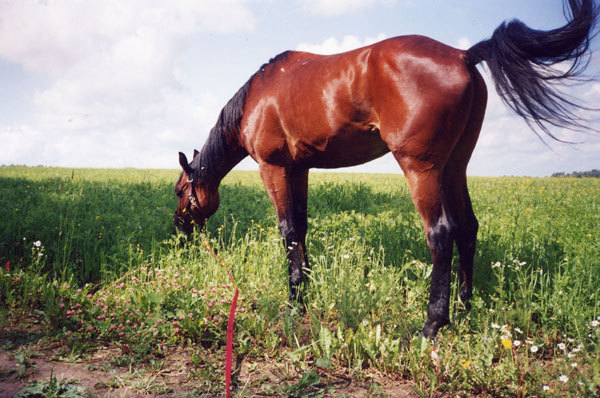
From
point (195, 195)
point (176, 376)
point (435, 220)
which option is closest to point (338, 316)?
point (435, 220)

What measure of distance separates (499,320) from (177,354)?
2814 mm

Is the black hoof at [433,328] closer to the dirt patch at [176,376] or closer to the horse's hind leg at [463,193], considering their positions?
the dirt patch at [176,376]

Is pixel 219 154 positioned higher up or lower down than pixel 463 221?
higher up

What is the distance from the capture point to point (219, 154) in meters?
4.91

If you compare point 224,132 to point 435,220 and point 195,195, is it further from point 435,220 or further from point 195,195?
point 435,220

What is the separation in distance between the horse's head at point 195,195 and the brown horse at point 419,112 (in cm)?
159

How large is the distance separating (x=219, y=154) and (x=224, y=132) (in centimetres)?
37

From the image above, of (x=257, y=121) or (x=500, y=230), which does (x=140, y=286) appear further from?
(x=500, y=230)

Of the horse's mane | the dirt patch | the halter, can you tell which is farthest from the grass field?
the horse's mane

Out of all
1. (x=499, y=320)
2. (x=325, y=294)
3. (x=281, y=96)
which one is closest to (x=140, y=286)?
(x=325, y=294)

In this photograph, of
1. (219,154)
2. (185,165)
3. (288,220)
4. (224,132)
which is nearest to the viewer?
(288,220)

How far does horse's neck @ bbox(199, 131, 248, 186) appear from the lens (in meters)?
4.79

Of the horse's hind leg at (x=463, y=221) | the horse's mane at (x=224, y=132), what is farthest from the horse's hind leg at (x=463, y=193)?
the horse's mane at (x=224, y=132)

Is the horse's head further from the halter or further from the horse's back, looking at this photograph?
the horse's back
